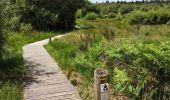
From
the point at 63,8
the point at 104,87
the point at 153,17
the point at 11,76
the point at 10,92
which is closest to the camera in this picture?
the point at 104,87

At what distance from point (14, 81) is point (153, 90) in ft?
14.0

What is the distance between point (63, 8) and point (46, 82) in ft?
81.1

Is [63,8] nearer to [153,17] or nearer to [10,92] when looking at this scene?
[153,17]

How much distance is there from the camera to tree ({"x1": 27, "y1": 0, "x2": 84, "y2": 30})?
3356 cm

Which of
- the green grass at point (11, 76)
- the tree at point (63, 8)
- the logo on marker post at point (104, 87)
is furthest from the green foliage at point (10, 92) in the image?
the tree at point (63, 8)

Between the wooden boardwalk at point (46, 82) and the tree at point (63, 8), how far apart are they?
2003 centimetres

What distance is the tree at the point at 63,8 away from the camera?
33.6 metres

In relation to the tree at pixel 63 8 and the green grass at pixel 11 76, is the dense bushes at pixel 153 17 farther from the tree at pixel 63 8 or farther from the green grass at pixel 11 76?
the green grass at pixel 11 76

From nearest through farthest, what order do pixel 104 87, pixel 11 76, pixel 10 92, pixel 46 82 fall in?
pixel 104 87 → pixel 10 92 → pixel 46 82 → pixel 11 76

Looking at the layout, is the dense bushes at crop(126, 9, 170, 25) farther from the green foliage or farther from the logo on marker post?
the logo on marker post

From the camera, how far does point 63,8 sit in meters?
34.3

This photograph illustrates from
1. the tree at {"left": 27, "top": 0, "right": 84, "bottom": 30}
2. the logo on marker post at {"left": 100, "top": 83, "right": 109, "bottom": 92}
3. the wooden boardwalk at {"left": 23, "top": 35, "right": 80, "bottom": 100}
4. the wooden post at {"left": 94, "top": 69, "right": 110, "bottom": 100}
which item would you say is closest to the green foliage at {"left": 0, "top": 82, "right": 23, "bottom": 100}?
the wooden boardwalk at {"left": 23, "top": 35, "right": 80, "bottom": 100}

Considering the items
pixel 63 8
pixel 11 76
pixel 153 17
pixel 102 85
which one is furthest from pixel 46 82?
pixel 153 17

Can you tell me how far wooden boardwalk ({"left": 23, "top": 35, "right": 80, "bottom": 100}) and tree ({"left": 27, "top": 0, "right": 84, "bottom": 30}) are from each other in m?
20.0
